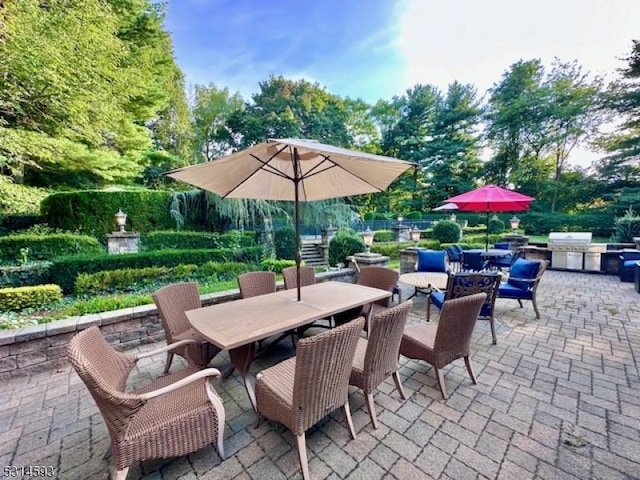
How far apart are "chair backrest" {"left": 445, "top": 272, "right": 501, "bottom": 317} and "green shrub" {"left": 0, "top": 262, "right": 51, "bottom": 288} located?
695 cm

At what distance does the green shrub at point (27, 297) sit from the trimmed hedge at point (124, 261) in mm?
1507

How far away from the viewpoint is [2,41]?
200 inches

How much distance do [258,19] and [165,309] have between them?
8.58 m

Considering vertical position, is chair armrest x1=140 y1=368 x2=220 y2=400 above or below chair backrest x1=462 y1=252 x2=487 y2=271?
above

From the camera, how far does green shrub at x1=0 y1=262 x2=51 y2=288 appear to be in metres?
4.98

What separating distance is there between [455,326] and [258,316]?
1.69 metres

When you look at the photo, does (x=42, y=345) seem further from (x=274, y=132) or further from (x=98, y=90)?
(x=274, y=132)

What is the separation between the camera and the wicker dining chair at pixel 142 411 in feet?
4.48

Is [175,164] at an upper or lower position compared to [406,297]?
upper

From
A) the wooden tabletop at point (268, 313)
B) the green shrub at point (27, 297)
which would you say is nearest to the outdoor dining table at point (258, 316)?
the wooden tabletop at point (268, 313)

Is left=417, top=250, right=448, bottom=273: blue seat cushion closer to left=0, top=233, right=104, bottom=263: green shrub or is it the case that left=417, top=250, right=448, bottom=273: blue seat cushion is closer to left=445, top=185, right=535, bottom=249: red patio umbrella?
left=445, top=185, right=535, bottom=249: red patio umbrella

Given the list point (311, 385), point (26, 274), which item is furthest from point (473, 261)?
point (26, 274)

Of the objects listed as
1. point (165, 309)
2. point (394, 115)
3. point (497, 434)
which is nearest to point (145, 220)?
point (165, 309)

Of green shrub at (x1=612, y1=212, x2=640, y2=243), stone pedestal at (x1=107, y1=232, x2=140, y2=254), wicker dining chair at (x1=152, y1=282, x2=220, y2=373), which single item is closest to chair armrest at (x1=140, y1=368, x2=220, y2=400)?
wicker dining chair at (x1=152, y1=282, x2=220, y2=373)
